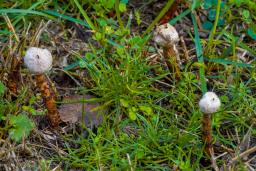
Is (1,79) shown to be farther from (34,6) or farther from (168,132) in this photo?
(168,132)

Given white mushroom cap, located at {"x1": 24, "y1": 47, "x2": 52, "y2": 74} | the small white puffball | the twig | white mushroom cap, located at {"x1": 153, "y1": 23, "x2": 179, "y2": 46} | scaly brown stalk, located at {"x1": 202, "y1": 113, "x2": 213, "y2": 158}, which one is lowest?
the twig

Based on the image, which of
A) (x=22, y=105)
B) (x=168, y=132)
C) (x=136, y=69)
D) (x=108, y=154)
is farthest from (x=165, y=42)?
(x=22, y=105)

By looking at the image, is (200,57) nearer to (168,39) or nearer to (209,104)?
(168,39)

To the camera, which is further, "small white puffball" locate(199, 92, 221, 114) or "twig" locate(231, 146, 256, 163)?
"twig" locate(231, 146, 256, 163)

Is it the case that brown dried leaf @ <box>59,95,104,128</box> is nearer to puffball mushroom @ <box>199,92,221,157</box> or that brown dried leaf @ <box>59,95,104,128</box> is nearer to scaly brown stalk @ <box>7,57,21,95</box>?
scaly brown stalk @ <box>7,57,21,95</box>

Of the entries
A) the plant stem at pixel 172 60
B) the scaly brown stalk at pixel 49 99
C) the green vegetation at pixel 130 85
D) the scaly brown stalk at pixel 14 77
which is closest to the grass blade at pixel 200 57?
the green vegetation at pixel 130 85

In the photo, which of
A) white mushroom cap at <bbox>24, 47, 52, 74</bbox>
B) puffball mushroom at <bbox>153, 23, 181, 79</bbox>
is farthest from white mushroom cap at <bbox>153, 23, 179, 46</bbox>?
white mushroom cap at <bbox>24, 47, 52, 74</bbox>

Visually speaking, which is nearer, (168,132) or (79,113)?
(168,132)
